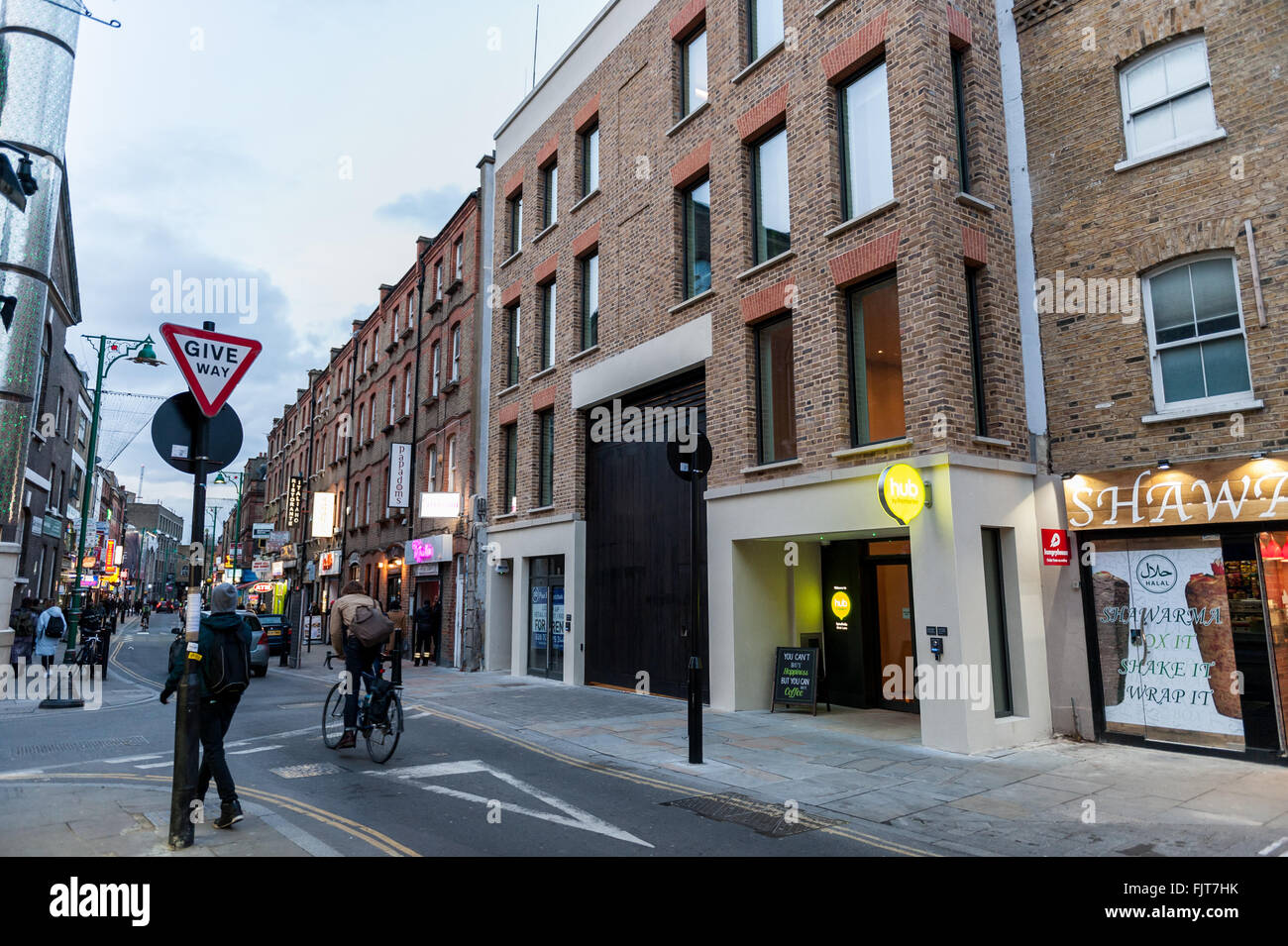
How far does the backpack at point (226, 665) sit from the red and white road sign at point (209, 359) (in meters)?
1.71

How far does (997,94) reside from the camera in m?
11.1

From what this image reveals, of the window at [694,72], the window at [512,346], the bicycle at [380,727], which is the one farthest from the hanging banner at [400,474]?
the bicycle at [380,727]

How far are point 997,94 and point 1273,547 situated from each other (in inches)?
278

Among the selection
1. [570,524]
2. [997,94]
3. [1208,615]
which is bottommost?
[1208,615]

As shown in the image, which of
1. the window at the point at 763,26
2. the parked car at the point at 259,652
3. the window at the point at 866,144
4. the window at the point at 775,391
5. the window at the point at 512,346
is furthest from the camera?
the window at the point at 512,346

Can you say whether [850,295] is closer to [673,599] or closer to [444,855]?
[673,599]

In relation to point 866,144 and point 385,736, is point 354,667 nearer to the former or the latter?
point 385,736

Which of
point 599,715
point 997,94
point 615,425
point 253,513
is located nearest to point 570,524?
point 615,425

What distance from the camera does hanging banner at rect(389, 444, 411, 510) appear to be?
960 inches

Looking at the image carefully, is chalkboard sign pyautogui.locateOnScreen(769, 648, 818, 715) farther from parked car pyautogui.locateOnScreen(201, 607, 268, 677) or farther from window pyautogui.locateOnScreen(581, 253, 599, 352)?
parked car pyautogui.locateOnScreen(201, 607, 268, 677)

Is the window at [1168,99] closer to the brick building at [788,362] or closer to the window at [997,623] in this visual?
the brick building at [788,362]

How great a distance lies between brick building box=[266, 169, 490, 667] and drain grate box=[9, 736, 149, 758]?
10.0 m

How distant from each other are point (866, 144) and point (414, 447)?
1779 cm

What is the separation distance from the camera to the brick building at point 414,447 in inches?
829
